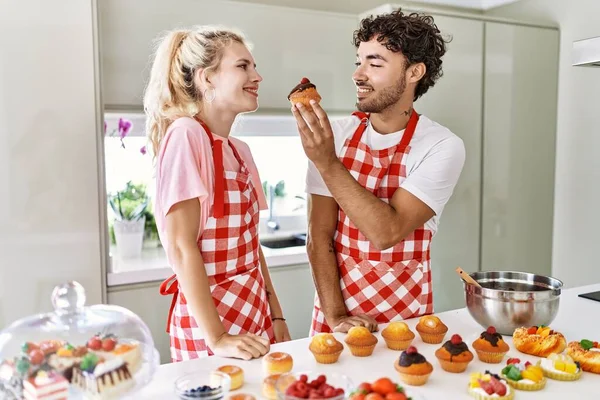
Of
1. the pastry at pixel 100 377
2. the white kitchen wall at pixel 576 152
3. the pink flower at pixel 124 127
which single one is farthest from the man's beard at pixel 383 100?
the white kitchen wall at pixel 576 152

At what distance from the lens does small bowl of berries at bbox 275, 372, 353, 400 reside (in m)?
0.91

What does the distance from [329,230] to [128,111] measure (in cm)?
111

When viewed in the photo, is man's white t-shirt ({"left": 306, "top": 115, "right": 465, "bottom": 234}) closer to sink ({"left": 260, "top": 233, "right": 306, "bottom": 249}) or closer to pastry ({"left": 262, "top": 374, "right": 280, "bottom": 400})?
pastry ({"left": 262, "top": 374, "right": 280, "bottom": 400})

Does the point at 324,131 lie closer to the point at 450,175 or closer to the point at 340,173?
the point at 340,173

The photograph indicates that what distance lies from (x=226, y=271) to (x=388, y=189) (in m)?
0.55

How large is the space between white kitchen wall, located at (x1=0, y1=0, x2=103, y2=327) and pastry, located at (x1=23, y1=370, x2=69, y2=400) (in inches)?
53.8

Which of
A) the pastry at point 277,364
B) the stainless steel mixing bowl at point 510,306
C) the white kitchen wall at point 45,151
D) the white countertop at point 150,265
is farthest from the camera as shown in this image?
the white countertop at point 150,265

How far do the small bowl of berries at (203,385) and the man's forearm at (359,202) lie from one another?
671 mm

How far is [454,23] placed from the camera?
2.77 meters

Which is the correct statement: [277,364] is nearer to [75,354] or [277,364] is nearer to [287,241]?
[75,354]

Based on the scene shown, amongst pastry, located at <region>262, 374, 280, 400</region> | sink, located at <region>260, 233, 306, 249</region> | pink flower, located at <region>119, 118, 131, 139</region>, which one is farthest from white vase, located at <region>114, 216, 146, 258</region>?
pastry, located at <region>262, 374, 280, 400</region>

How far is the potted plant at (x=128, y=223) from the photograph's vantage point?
8.21 ft

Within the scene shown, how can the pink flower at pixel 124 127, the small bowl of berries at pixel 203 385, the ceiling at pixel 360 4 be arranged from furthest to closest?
1. the ceiling at pixel 360 4
2. the pink flower at pixel 124 127
3. the small bowl of berries at pixel 203 385

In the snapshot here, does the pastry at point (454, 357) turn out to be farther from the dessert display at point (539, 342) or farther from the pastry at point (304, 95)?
the pastry at point (304, 95)
